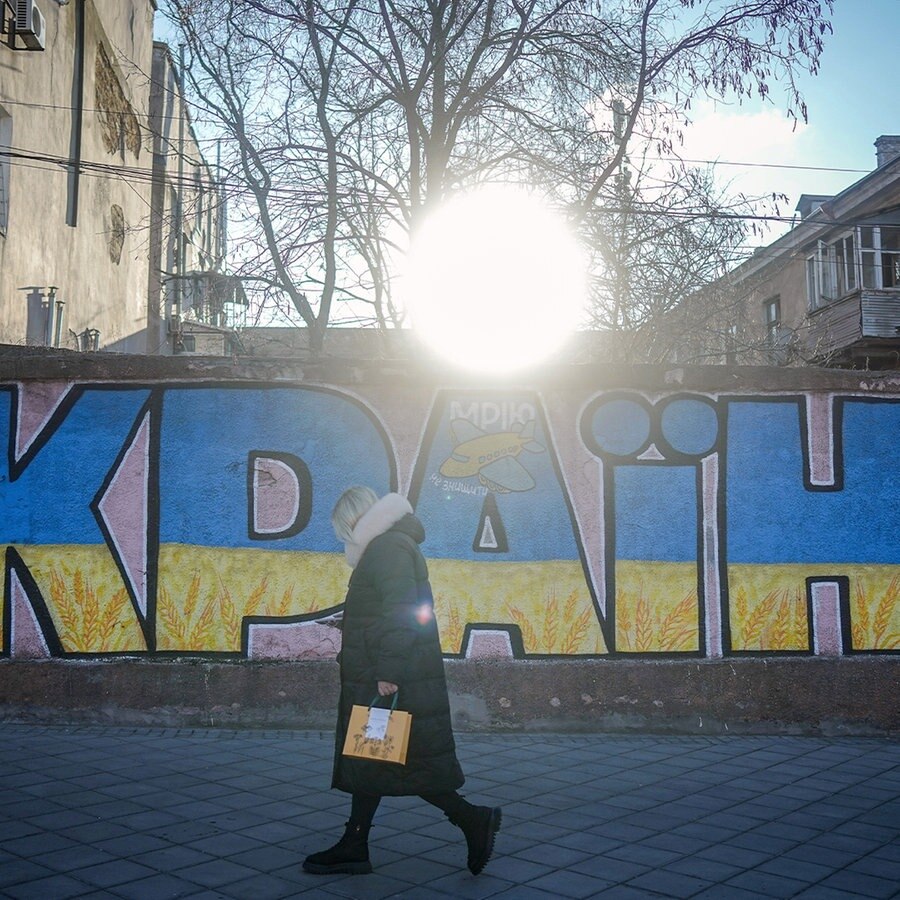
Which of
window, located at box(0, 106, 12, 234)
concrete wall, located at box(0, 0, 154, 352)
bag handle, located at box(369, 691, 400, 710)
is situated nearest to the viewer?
bag handle, located at box(369, 691, 400, 710)

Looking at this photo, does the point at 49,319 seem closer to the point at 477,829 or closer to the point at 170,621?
the point at 170,621

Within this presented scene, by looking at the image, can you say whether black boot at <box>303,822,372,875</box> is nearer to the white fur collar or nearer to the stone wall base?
the white fur collar

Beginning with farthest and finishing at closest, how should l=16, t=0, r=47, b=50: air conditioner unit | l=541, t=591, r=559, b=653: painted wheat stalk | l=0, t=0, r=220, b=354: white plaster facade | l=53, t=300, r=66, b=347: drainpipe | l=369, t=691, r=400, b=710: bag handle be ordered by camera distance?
l=53, t=300, r=66, b=347: drainpipe < l=0, t=0, r=220, b=354: white plaster facade < l=16, t=0, r=47, b=50: air conditioner unit < l=541, t=591, r=559, b=653: painted wheat stalk < l=369, t=691, r=400, b=710: bag handle

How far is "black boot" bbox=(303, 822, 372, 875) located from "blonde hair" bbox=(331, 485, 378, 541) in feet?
3.96

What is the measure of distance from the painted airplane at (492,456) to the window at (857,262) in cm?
1961

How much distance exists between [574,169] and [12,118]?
845 cm

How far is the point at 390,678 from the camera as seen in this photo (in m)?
4.03

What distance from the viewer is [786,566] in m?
6.93

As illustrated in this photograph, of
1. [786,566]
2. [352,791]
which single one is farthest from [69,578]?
[786,566]

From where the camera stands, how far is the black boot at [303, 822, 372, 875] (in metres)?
3.94

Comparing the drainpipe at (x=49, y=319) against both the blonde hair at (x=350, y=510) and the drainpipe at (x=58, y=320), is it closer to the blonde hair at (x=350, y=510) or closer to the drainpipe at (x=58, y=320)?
the drainpipe at (x=58, y=320)

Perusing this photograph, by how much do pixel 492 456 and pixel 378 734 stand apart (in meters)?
3.17

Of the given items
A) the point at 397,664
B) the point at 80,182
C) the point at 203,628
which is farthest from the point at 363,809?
the point at 80,182

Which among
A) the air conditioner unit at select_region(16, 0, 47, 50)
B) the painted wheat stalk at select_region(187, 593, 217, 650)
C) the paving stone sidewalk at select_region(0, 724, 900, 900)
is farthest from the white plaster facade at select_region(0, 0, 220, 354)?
the paving stone sidewalk at select_region(0, 724, 900, 900)
